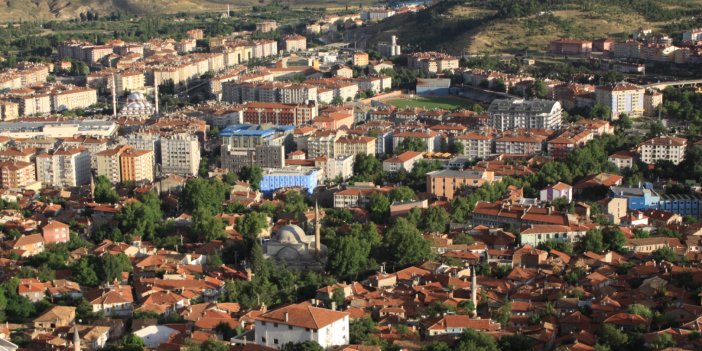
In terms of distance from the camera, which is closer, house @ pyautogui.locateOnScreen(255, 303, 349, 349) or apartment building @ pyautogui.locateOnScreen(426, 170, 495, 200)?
house @ pyautogui.locateOnScreen(255, 303, 349, 349)

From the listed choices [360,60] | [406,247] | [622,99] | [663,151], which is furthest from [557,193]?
[360,60]

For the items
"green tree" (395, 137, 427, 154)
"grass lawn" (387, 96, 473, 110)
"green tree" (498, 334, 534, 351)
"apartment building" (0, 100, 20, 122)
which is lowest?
"grass lawn" (387, 96, 473, 110)

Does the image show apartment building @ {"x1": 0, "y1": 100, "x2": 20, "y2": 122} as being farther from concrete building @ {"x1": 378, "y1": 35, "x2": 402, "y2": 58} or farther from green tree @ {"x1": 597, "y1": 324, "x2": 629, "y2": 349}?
green tree @ {"x1": 597, "y1": 324, "x2": 629, "y2": 349}

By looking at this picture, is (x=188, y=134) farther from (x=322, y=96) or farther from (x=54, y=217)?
(x=322, y=96)

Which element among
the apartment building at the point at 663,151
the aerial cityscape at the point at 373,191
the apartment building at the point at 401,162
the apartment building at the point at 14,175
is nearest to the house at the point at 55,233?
the aerial cityscape at the point at 373,191

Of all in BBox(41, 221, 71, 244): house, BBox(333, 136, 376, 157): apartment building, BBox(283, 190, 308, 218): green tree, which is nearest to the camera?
BBox(41, 221, 71, 244): house

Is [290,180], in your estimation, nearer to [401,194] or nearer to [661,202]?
[401,194]

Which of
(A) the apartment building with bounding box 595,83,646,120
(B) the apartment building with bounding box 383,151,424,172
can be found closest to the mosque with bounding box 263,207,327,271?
(B) the apartment building with bounding box 383,151,424,172
